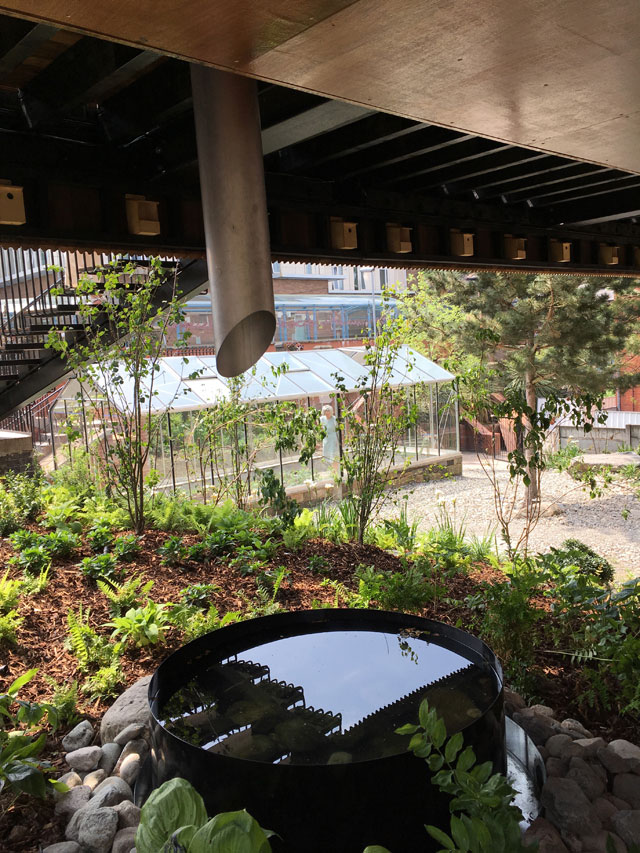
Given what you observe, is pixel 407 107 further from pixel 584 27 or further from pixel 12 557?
pixel 12 557

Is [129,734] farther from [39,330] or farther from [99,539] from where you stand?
[39,330]

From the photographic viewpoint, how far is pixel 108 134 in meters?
5.00

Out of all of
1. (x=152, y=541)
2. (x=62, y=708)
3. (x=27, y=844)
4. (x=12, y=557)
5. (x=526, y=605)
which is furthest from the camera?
(x=152, y=541)

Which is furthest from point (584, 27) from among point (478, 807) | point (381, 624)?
point (381, 624)

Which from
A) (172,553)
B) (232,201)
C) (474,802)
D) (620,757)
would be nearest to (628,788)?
(620,757)

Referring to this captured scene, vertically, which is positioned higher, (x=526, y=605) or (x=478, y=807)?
(x=478, y=807)

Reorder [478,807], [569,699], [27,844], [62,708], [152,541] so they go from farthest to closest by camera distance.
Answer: [152,541]
[569,699]
[62,708]
[27,844]
[478,807]

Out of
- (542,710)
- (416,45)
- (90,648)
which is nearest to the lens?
(416,45)

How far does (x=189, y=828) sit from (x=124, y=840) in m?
1.16

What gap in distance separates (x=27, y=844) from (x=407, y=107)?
3854 millimetres

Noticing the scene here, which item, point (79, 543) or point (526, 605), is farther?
point (79, 543)

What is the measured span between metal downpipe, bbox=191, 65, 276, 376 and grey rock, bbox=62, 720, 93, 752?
2.37 metres

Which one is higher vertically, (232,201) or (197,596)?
(232,201)

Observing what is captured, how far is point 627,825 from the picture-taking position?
3.32 metres
